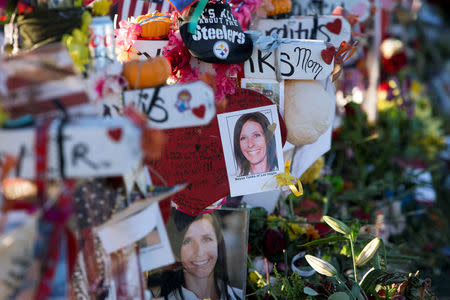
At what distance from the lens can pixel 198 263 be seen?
4.44 ft

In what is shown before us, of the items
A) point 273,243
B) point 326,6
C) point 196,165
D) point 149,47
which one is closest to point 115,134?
point 196,165

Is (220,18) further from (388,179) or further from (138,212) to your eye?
(388,179)

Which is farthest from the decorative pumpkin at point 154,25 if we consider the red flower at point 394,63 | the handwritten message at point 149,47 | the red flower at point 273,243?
the red flower at point 394,63

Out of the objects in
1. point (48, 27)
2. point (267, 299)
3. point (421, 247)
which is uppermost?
point (48, 27)

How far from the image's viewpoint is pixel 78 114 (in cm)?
90

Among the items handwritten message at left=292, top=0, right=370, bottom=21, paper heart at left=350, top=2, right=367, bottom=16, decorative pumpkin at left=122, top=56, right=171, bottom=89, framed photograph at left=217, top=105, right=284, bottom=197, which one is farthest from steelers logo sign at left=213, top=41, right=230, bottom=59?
paper heart at left=350, top=2, right=367, bottom=16

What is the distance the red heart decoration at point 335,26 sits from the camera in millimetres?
1814

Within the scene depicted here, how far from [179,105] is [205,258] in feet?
1.79

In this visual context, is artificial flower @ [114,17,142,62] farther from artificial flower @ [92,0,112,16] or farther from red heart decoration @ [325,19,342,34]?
red heart decoration @ [325,19,342,34]

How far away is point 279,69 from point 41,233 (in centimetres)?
88

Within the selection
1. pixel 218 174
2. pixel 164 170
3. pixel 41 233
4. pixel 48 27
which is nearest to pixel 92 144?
pixel 41 233

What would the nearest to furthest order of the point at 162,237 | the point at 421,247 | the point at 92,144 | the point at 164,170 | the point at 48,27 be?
the point at 92,144
the point at 48,27
the point at 162,237
the point at 164,170
the point at 421,247

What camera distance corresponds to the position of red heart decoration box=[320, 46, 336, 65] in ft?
4.79

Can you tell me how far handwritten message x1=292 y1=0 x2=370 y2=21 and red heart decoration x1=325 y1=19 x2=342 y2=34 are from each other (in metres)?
0.41
